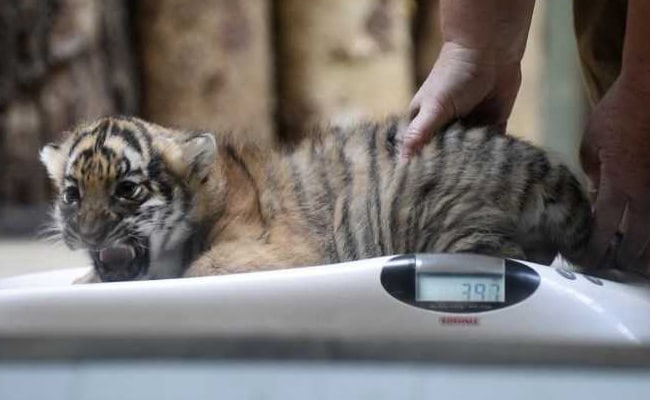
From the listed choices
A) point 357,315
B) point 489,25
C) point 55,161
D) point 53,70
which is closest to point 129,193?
point 55,161

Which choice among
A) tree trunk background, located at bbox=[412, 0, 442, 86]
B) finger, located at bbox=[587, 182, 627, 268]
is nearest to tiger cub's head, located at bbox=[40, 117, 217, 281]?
finger, located at bbox=[587, 182, 627, 268]

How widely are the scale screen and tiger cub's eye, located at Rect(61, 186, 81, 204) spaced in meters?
0.34

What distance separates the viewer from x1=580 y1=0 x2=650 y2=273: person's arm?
44.4 inches

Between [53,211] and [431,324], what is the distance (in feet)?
1.49

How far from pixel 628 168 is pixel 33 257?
0.88 metres

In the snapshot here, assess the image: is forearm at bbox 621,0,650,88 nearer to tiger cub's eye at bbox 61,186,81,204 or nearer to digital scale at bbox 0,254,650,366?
digital scale at bbox 0,254,650,366

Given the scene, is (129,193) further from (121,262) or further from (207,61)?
(207,61)

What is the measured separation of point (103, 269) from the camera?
1.08 meters

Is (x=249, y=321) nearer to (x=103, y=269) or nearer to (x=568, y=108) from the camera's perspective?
(x=103, y=269)

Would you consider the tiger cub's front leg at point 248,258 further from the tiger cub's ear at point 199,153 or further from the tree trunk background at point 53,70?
the tree trunk background at point 53,70

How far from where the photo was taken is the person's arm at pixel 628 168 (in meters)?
1.13

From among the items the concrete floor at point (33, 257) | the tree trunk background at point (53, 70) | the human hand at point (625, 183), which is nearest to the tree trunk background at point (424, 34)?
the tree trunk background at point (53, 70)

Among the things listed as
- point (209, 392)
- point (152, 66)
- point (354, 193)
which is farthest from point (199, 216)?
point (152, 66)

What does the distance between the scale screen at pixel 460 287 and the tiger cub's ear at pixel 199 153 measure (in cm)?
29
